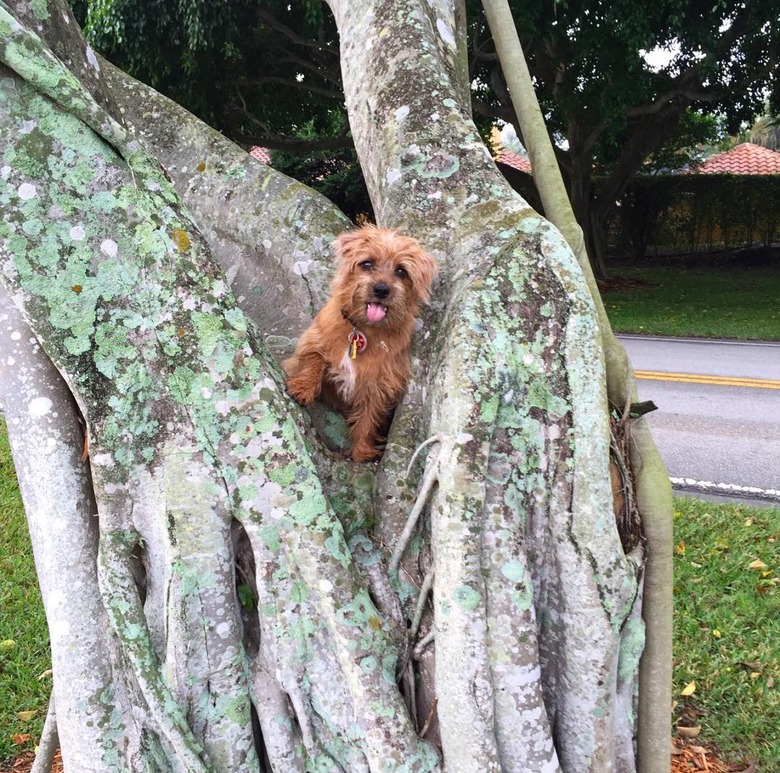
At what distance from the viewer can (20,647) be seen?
393 cm

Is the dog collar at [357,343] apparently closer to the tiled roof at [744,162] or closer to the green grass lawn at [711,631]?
the green grass lawn at [711,631]

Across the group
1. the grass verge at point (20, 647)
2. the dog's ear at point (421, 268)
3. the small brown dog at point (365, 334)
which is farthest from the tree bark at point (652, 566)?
the grass verge at point (20, 647)

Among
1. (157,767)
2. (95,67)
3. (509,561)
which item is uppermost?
(95,67)

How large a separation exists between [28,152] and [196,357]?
72 cm

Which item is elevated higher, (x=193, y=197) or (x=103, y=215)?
(x=193, y=197)

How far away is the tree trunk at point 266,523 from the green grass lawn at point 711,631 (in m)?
1.33

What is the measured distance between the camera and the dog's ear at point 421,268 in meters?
2.73

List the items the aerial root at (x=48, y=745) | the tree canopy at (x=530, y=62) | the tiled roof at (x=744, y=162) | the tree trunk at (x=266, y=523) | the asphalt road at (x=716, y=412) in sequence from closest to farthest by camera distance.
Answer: the tree trunk at (x=266, y=523) → the aerial root at (x=48, y=745) → the asphalt road at (x=716, y=412) → the tree canopy at (x=530, y=62) → the tiled roof at (x=744, y=162)

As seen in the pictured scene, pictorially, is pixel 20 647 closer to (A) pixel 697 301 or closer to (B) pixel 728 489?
(B) pixel 728 489

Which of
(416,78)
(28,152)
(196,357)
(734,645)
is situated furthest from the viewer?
(734,645)

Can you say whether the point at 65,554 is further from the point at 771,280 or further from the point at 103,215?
the point at 771,280

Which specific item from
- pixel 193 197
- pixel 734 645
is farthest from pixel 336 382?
pixel 734 645

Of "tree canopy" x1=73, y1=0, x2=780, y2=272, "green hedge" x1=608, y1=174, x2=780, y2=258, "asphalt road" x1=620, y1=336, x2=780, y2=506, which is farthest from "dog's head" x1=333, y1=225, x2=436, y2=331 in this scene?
"green hedge" x1=608, y1=174, x2=780, y2=258

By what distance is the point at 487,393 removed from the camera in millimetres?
2287
